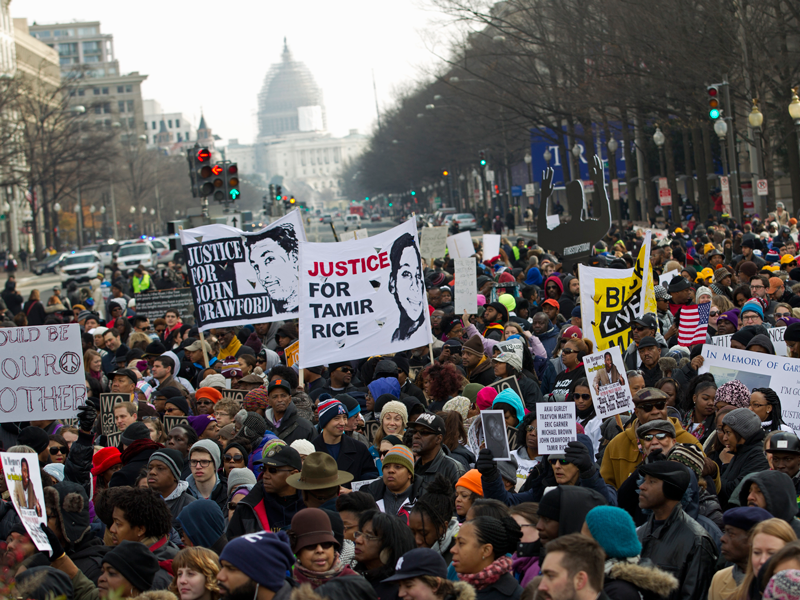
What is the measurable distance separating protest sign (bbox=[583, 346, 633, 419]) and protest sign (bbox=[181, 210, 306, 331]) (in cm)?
488

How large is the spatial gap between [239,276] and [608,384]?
5.58 m

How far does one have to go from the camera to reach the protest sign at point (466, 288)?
13.0m

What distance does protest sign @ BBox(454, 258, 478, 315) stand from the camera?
42.8 feet

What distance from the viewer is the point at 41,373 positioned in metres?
9.13

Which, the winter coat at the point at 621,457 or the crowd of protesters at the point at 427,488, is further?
the winter coat at the point at 621,457

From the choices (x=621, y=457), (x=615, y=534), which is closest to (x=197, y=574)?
(x=615, y=534)

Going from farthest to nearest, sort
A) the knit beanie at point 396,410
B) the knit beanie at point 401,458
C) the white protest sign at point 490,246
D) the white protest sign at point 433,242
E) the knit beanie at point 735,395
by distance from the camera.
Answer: the white protest sign at point 433,242, the white protest sign at point 490,246, the knit beanie at point 396,410, the knit beanie at point 735,395, the knit beanie at point 401,458

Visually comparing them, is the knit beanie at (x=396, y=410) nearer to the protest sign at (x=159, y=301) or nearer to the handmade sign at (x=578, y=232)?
the handmade sign at (x=578, y=232)

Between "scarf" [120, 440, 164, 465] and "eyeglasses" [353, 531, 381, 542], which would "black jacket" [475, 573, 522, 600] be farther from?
"scarf" [120, 440, 164, 465]

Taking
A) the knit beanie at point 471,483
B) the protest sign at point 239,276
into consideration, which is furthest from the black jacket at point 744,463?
the protest sign at point 239,276

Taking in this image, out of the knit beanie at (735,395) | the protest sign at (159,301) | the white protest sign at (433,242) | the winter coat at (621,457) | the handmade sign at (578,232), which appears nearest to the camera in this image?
the winter coat at (621,457)

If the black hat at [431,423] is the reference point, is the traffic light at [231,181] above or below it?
above

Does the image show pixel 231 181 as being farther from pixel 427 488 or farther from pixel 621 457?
pixel 427 488

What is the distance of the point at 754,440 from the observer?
21.1ft
